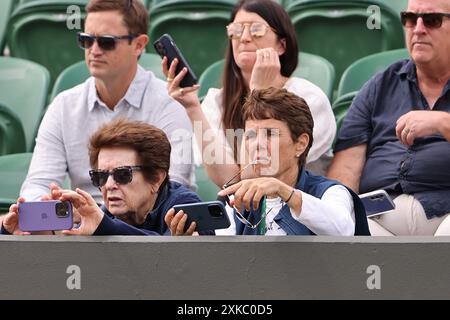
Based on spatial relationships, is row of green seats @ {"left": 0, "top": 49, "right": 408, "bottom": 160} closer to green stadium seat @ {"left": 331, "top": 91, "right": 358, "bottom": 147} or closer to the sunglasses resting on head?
green stadium seat @ {"left": 331, "top": 91, "right": 358, "bottom": 147}

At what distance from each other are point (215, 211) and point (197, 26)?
7.33ft

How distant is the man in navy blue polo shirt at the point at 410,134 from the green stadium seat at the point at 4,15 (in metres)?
1.99

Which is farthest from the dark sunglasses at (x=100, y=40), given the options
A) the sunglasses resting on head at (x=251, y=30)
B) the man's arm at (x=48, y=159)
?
the sunglasses resting on head at (x=251, y=30)

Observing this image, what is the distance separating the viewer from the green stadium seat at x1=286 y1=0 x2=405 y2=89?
16.1 ft

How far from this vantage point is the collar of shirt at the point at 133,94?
406 cm

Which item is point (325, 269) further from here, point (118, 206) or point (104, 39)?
point (104, 39)

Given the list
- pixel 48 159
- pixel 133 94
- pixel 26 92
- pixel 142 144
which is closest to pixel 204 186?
pixel 133 94

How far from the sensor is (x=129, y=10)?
406cm

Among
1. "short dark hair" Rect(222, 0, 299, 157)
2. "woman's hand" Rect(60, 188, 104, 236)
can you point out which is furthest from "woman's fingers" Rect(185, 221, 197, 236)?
"short dark hair" Rect(222, 0, 299, 157)

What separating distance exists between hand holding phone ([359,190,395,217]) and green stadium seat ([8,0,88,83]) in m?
2.12

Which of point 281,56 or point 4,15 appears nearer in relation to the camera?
point 281,56

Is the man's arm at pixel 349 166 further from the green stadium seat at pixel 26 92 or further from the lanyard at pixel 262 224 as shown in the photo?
the green stadium seat at pixel 26 92

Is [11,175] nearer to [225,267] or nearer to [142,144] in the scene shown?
[142,144]

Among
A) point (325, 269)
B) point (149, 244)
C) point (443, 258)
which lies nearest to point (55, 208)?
point (149, 244)
